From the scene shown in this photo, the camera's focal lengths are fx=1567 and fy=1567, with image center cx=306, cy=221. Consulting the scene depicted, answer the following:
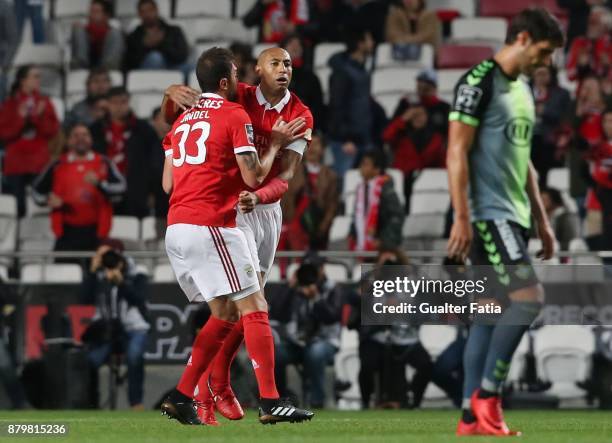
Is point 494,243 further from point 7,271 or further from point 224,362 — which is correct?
point 7,271

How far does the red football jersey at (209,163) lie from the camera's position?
8492 millimetres

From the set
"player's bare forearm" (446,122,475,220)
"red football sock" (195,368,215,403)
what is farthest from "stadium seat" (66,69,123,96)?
"player's bare forearm" (446,122,475,220)

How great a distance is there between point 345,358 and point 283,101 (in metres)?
4.26

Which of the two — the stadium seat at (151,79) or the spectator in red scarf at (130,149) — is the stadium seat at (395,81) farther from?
the spectator in red scarf at (130,149)

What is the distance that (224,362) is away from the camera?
30.9 feet

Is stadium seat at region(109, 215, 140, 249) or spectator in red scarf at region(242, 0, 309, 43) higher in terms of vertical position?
spectator in red scarf at region(242, 0, 309, 43)

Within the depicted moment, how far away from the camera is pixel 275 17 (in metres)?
19.1

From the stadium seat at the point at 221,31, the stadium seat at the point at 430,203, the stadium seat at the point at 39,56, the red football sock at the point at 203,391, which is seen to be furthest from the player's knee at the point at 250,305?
the stadium seat at the point at 39,56

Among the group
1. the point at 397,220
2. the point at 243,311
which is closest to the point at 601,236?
the point at 397,220

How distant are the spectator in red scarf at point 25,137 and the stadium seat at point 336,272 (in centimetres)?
469

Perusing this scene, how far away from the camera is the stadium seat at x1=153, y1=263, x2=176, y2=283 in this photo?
13814mm

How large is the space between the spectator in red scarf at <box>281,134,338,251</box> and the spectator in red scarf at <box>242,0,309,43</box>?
3499 millimetres

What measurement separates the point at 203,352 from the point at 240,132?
1.33 m

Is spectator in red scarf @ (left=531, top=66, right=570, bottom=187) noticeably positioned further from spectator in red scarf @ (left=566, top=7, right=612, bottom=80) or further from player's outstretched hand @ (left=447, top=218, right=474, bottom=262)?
player's outstretched hand @ (left=447, top=218, right=474, bottom=262)
